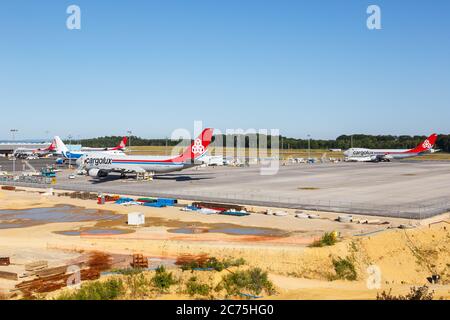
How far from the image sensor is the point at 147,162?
336 feet

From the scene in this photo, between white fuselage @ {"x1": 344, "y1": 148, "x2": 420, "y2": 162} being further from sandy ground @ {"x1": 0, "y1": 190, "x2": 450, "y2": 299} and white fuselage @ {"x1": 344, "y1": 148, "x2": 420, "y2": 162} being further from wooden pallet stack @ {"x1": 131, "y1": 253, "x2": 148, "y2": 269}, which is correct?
wooden pallet stack @ {"x1": 131, "y1": 253, "x2": 148, "y2": 269}

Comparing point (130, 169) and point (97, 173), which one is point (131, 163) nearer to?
point (130, 169)

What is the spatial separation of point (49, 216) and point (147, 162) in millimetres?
43950

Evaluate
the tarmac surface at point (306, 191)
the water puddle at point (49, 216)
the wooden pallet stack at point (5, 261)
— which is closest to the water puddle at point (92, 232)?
the water puddle at point (49, 216)

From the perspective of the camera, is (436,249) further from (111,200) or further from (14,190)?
(14,190)

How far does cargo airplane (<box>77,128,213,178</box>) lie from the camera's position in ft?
310

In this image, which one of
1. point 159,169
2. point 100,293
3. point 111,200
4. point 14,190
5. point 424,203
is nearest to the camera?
point 100,293

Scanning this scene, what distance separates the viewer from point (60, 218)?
57.8 m

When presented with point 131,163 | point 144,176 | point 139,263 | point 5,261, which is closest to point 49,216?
point 5,261

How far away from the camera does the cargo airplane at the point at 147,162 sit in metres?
94.5

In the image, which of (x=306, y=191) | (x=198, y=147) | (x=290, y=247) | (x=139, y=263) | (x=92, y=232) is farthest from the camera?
(x=198, y=147)
